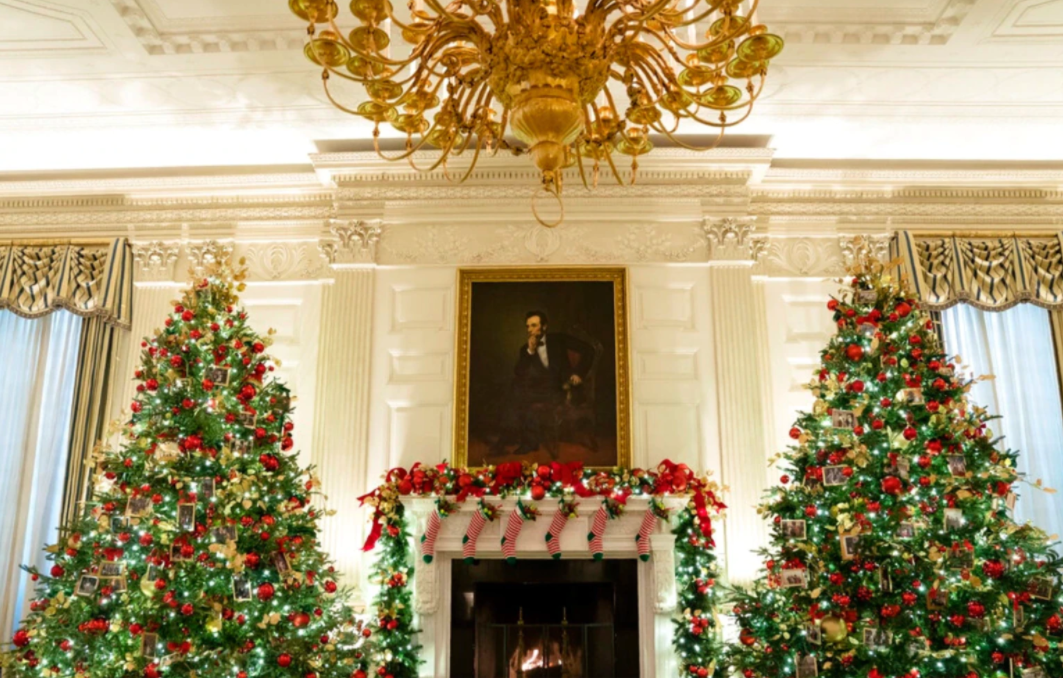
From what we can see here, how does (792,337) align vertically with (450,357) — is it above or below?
above

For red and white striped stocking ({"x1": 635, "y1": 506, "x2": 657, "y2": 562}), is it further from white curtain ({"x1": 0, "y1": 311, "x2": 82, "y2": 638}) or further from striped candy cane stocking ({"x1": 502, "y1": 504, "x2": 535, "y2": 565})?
white curtain ({"x1": 0, "y1": 311, "x2": 82, "y2": 638})

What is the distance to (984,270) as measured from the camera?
7230 mm

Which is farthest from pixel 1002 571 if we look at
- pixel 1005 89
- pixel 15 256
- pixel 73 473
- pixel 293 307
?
pixel 15 256

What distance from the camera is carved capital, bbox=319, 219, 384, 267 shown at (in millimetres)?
7203

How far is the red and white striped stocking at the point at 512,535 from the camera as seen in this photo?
6.21 metres

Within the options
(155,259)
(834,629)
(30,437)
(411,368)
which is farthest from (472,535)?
(30,437)

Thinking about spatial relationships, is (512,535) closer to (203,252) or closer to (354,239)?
(354,239)

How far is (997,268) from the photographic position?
722cm

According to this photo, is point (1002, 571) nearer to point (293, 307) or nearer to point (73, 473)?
point (293, 307)

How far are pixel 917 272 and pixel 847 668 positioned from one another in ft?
12.0

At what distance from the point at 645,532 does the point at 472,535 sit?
1.30m

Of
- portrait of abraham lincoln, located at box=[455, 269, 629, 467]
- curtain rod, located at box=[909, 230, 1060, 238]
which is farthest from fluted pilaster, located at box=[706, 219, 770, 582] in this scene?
curtain rod, located at box=[909, 230, 1060, 238]

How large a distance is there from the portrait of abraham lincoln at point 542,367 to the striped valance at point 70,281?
3077mm

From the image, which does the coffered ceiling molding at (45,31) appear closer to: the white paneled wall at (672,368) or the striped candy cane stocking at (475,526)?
the striped candy cane stocking at (475,526)
